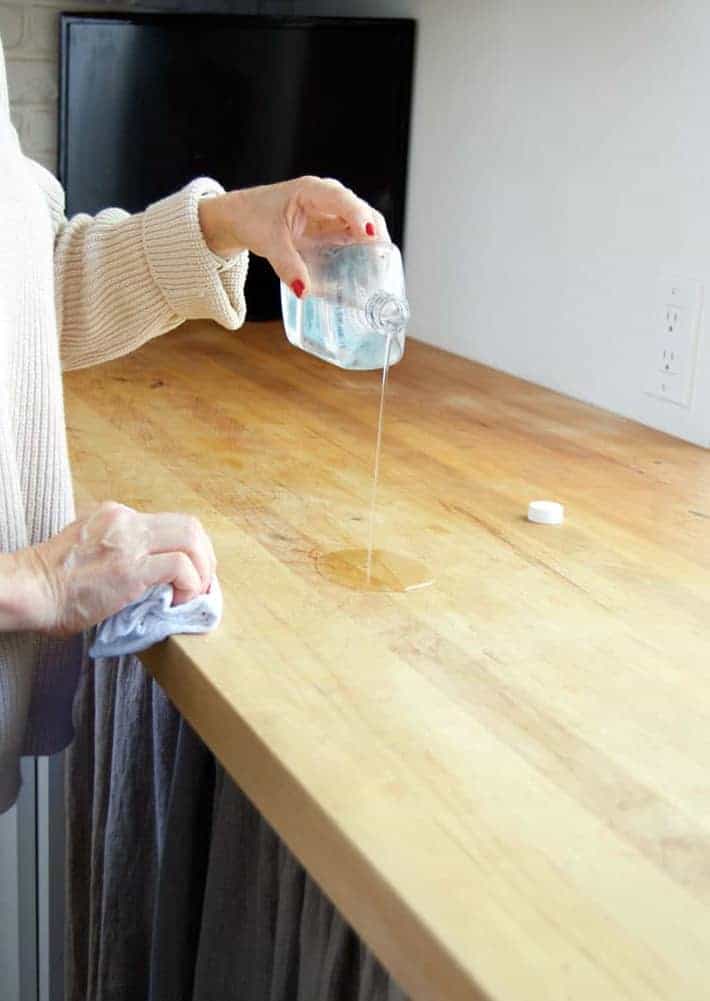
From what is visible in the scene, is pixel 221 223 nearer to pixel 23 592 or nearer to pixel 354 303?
pixel 354 303

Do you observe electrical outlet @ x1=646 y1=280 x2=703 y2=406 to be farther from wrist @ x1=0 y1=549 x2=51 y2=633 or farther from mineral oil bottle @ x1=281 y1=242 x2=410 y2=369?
wrist @ x1=0 y1=549 x2=51 y2=633

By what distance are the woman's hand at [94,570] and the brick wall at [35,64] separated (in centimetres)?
125

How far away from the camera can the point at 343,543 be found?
3.91 ft

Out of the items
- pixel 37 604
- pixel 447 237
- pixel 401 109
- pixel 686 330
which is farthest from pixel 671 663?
pixel 401 109

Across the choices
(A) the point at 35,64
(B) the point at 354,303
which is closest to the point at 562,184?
(B) the point at 354,303

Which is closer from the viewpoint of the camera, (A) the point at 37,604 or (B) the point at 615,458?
(A) the point at 37,604

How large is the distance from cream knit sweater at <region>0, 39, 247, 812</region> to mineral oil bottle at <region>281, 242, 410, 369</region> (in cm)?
8

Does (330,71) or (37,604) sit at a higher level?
A: (330,71)

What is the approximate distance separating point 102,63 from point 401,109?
45 cm

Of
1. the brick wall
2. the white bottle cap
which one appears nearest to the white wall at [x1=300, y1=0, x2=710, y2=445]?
the white bottle cap

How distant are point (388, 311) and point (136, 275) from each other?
24cm

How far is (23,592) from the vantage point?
94cm

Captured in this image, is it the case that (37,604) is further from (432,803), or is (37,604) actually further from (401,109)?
(401,109)

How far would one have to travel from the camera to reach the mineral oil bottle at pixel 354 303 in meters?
1.18
